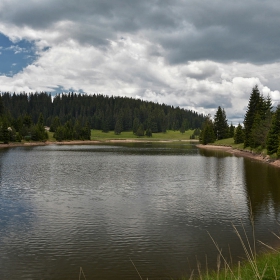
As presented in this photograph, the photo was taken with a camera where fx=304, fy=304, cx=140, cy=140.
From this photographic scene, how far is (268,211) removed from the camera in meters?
26.2

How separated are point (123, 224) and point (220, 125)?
13009 centimetres

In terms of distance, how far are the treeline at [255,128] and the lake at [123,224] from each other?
2862cm

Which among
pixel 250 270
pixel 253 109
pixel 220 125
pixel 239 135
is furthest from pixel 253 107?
pixel 250 270

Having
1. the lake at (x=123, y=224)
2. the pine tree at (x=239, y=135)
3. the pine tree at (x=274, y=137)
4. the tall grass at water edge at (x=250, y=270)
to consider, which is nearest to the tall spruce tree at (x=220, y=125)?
the pine tree at (x=239, y=135)

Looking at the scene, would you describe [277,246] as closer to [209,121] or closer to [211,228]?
[211,228]

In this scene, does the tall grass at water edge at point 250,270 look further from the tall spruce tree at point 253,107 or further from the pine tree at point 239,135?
the pine tree at point 239,135

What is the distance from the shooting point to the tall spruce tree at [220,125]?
145 metres

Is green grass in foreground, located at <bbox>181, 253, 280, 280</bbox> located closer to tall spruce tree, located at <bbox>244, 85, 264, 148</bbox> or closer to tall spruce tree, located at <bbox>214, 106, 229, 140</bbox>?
tall spruce tree, located at <bbox>244, 85, 264, 148</bbox>

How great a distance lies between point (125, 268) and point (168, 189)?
21.2 meters

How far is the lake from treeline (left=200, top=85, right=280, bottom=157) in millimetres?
28621

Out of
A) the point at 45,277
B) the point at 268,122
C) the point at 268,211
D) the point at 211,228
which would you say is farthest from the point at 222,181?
the point at 268,122

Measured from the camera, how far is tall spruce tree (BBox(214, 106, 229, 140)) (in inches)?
5714

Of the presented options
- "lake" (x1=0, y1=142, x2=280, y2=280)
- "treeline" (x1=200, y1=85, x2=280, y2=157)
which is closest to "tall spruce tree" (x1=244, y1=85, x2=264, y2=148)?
"treeline" (x1=200, y1=85, x2=280, y2=157)

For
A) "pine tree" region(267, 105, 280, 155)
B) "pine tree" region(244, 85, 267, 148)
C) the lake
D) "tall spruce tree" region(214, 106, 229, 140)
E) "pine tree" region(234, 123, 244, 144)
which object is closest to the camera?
the lake
